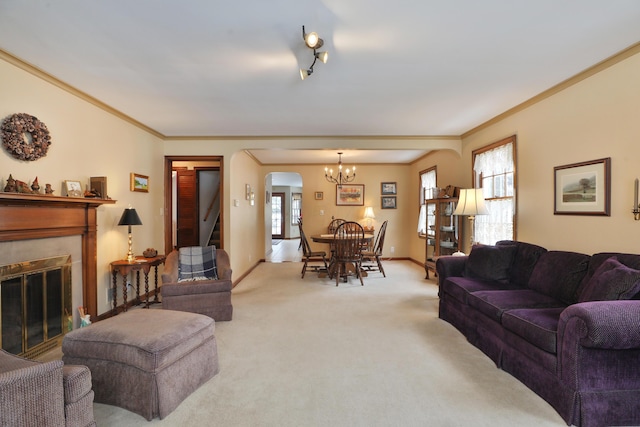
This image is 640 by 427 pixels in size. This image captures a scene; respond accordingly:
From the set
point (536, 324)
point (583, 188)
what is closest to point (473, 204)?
point (583, 188)

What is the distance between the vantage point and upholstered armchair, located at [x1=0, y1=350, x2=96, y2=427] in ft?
4.05

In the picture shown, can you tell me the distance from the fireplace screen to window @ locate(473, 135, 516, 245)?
4.68 metres

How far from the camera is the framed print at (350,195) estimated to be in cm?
748

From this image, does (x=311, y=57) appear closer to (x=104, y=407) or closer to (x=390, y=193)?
(x=104, y=407)

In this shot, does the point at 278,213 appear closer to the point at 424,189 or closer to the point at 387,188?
the point at 387,188

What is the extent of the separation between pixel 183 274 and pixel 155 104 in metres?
1.92

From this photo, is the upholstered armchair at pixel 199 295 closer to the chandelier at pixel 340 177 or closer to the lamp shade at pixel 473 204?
the lamp shade at pixel 473 204

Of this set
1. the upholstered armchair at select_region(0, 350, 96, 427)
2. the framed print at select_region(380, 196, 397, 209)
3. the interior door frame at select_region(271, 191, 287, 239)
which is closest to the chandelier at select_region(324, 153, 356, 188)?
the framed print at select_region(380, 196, 397, 209)

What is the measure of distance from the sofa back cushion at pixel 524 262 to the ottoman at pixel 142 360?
2927mm

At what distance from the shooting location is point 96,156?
3273 millimetres

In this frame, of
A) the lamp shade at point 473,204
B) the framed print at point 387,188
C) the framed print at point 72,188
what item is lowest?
the lamp shade at point 473,204

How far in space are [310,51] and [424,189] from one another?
5007 mm

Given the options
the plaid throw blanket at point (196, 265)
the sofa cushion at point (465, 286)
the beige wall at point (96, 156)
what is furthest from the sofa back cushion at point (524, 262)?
the beige wall at point (96, 156)

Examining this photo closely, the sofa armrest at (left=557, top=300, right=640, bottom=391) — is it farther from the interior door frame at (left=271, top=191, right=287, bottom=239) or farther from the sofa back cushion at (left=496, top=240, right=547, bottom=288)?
the interior door frame at (left=271, top=191, right=287, bottom=239)
